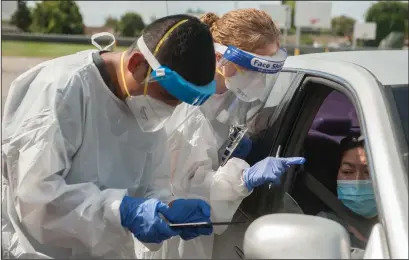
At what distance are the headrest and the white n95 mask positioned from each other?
66 cm

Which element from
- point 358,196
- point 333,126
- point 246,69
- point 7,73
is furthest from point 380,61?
point 7,73

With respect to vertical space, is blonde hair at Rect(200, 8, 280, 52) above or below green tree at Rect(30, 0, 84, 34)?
above

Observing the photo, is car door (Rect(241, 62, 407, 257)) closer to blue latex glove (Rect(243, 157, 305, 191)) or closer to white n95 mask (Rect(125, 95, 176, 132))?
blue latex glove (Rect(243, 157, 305, 191))

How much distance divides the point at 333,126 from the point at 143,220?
3.53ft

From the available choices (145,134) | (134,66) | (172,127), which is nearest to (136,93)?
(134,66)

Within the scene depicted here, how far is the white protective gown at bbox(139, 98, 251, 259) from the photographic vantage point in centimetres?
208

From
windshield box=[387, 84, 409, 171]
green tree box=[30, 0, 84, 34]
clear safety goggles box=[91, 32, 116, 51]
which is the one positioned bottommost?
green tree box=[30, 0, 84, 34]

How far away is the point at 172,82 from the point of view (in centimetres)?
168

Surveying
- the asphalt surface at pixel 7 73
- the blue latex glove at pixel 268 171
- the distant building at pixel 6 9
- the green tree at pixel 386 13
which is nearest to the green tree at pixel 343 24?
the green tree at pixel 386 13

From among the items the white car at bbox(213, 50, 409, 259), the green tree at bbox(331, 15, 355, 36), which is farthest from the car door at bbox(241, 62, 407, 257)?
the green tree at bbox(331, 15, 355, 36)

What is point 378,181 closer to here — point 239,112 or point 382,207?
point 382,207

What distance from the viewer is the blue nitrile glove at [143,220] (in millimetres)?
1655

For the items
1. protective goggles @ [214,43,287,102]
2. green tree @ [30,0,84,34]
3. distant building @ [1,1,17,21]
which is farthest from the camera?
green tree @ [30,0,84,34]

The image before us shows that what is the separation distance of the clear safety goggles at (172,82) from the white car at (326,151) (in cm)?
44
